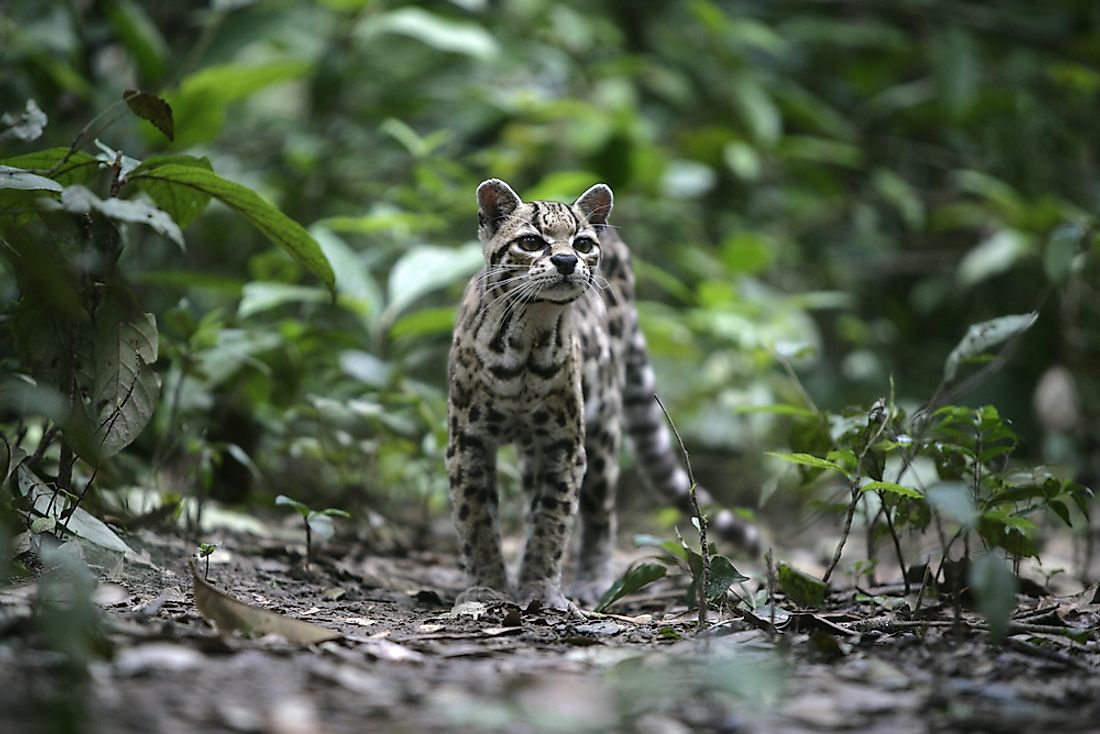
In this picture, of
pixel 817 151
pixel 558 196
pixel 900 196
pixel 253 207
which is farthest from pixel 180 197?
pixel 900 196

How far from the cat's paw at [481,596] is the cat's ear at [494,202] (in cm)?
167

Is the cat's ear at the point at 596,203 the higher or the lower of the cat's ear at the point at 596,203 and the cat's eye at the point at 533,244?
the higher

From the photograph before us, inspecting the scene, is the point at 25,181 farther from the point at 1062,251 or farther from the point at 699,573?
the point at 1062,251

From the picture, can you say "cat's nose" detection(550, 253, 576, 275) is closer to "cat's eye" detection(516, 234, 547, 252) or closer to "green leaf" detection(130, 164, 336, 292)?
"cat's eye" detection(516, 234, 547, 252)

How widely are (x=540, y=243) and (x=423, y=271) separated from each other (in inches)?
76.5

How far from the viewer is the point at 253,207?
14.1 feet

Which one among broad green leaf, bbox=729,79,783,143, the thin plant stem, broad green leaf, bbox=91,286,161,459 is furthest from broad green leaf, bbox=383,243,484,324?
broad green leaf, bbox=729,79,783,143

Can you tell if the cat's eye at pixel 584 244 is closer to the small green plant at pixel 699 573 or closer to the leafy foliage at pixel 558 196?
the leafy foliage at pixel 558 196

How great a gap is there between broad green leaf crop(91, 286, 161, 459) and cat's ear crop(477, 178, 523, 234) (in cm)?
169

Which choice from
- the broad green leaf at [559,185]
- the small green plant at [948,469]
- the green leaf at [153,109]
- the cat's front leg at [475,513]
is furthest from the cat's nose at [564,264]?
the broad green leaf at [559,185]

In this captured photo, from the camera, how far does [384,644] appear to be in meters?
3.51

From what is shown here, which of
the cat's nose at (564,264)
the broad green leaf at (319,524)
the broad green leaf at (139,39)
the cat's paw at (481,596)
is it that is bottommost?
the cat's paw at (481,596)

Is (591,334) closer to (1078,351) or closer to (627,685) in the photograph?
(627,685)

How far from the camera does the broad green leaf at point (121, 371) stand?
4035mm
